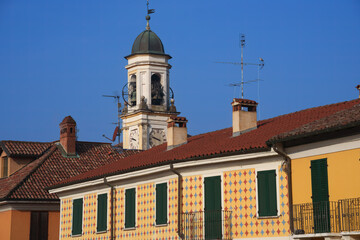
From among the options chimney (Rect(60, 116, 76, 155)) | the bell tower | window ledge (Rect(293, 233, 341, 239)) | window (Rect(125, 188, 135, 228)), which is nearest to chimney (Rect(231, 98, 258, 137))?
window (Rect(125, 188, 135, 228))

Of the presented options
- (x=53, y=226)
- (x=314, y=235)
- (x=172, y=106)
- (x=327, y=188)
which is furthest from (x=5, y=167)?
(x=172, y=106)

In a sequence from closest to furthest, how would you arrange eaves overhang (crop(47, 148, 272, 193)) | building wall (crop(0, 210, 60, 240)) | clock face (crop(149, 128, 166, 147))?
1. eaves overhang (crop(47, 148, 272, 193))
2. building wall (crop(0, 210, 60, 240))
3. clock face (crop(149, 128, 166, 147))

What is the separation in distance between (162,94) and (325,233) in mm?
63813

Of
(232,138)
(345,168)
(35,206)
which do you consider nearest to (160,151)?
(232,138)

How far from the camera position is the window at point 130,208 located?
31.8 metres

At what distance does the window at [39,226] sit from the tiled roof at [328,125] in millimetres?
19954

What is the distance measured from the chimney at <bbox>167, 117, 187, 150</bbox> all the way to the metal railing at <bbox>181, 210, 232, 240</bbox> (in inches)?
231

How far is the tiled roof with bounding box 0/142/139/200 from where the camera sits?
1610 inches

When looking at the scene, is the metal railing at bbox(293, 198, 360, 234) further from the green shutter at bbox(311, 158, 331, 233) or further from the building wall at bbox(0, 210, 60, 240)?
the building wall at bbox(0, 210, 60, 240)

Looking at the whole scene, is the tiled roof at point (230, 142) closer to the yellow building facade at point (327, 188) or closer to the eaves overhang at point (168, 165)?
the eaves overhang at point (168, 165)

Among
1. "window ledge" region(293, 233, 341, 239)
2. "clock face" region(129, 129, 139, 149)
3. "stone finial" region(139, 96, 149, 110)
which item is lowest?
"window ledge" region(293, 233, 341, 239)

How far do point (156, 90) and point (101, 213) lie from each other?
5102cm

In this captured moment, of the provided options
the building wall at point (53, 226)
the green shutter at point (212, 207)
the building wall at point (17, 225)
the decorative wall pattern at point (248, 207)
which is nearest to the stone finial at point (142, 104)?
the building wall at point (53, 226)

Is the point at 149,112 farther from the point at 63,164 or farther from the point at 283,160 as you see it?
the point at 283,160
